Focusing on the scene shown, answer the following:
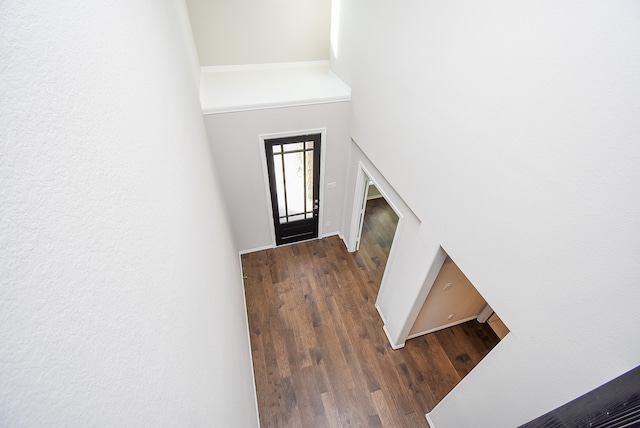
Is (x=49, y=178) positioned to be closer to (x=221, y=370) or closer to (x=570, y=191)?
(x=221, y=370)

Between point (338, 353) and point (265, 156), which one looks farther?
point (265, 156)

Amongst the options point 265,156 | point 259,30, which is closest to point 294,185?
point 265,156

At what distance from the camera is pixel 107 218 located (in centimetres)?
66

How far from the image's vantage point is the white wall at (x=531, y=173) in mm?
1205

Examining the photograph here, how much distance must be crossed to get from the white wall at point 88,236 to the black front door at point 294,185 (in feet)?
8.77

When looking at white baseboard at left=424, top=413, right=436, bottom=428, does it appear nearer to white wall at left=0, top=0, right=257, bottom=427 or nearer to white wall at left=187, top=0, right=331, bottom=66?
white wall at left=0, top=0, right=257, bottom=427

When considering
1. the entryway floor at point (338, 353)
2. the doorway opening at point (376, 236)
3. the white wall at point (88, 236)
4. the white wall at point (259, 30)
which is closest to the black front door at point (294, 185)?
the entryway floor at point (338, 353)

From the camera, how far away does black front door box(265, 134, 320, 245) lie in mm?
3910

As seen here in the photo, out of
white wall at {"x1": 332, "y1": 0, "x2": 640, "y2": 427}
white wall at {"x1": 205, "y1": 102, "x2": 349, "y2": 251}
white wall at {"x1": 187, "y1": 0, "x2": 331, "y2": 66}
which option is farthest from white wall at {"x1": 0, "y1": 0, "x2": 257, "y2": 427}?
white wall at {"x1": 187, "y1": 0, "x2": 331, "y2": 66}

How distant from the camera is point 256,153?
3.76m

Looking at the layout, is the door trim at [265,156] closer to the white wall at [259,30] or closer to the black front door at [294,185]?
the black front door at [294,185]

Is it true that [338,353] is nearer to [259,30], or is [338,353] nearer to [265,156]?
[265,156]

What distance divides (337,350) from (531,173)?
297 centimetres

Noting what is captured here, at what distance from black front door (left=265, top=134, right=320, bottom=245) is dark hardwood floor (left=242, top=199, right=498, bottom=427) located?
1.56ft
